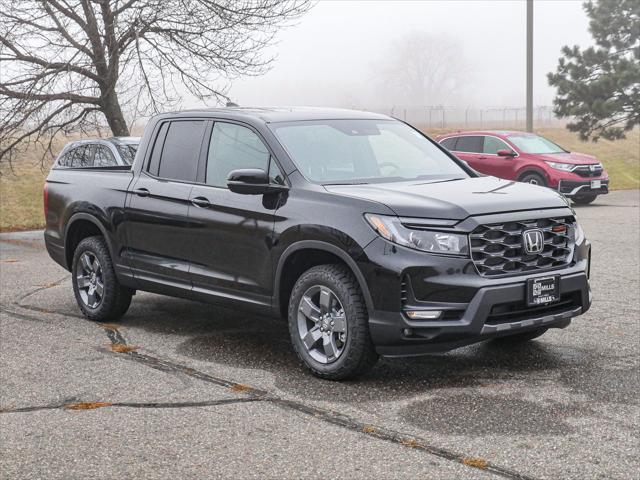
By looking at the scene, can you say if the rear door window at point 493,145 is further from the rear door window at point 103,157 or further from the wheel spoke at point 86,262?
the wheel spoke at point 86,262

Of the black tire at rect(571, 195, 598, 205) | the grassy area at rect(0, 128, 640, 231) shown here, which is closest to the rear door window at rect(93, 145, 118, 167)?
the grassy area at rect(0, 128, 640, 231)

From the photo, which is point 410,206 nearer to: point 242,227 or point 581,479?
point 242,227

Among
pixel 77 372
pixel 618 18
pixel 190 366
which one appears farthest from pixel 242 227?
pixel 618 18

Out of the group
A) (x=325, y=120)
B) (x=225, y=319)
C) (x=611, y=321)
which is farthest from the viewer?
(x=225, y=319)

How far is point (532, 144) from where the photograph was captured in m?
21.9

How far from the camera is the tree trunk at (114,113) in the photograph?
21.2 m

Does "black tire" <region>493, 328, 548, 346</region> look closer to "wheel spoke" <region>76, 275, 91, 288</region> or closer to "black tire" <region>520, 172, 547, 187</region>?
"wheel spoke" <region>76, 275, 91, 288</region>

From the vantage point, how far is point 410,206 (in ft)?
19.4

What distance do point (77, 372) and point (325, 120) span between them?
263 centimetres

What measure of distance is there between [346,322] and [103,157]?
8.60 m

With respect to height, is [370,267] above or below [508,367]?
above

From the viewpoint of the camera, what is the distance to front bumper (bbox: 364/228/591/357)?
19.0 ft

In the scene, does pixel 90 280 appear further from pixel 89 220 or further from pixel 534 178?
pixel 534 178

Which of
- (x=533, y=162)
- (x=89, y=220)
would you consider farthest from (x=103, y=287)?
(x=533, y=162)
